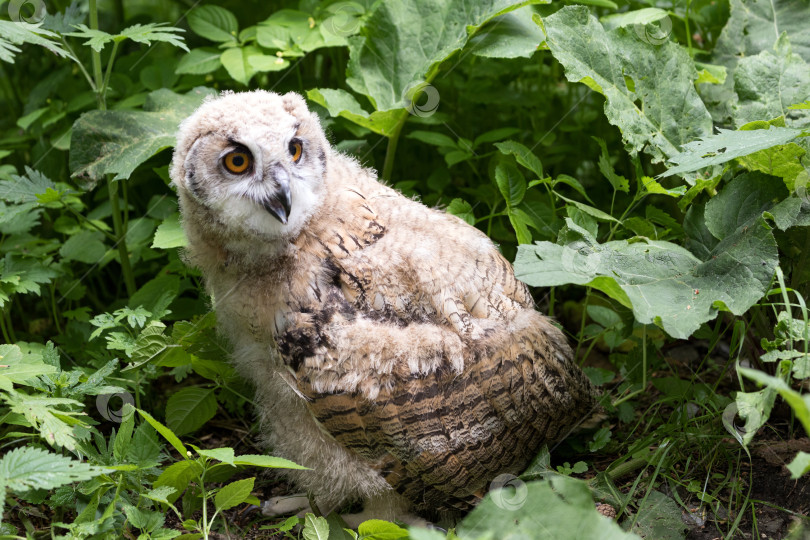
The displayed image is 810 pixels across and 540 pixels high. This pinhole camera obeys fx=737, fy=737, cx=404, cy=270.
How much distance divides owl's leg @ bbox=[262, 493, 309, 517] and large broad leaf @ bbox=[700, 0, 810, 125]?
2.37 metres

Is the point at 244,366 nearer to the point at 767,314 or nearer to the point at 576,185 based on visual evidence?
the point at 576,185

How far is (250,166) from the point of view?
2.41 m

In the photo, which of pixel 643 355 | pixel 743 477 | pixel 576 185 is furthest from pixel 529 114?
pixel 743 477

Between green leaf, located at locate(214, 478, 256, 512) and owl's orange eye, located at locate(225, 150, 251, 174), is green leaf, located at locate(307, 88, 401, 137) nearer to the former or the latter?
owl's orange eye, located at locate(225, 150, 251, 174)

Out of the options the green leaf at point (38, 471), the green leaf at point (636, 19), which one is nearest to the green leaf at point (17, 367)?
the green leaf at point (38, 471)

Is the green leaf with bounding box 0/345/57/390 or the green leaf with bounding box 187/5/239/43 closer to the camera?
the green leaf with bounding box 0/345/57/390

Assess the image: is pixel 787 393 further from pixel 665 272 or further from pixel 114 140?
pixel 114 140

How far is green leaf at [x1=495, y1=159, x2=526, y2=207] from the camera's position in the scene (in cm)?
304

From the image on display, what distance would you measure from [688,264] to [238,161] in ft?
5.08

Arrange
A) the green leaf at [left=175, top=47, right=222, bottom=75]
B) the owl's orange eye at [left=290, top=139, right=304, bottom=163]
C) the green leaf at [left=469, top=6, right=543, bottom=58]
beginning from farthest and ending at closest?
the green leaf at [left=175, top=47, right=222, bottom=75]
the green leaf at [left=469, top=6, right=543, bottom=58]
the owl's orange eye at [left=290, top=139, right=304, bottom=163]

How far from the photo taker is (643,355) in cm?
288

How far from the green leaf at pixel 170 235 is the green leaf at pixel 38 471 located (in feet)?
3.43

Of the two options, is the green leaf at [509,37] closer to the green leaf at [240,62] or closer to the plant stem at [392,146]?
the plant stem at [392,146]

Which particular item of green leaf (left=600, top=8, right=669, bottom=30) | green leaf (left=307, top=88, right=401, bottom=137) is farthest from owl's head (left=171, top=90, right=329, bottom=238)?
green leaf (left=600, top=8, right=669, bottom=30)
